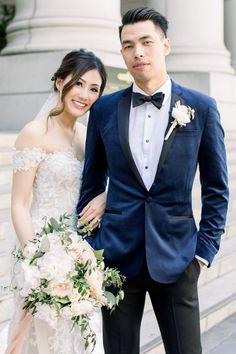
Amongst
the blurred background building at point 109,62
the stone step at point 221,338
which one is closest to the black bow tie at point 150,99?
the blurred background building at point 109,62

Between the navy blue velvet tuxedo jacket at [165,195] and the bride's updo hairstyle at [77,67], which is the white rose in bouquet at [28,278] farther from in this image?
the bride's updo hairstyle at [77,67]

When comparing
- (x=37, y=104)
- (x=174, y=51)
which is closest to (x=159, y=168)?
(x=37, y=104)

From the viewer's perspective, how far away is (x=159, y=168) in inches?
96.2

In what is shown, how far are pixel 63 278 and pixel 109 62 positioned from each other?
6.03m

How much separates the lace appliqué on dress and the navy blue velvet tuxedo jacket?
0.48 m

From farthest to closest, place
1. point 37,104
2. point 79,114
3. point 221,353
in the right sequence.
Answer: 1. point 37,104
2. point 221,353
3. point 79,114

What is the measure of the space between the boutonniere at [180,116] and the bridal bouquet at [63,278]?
60cm

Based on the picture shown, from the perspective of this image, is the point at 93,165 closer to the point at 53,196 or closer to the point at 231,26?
the point at 53,196

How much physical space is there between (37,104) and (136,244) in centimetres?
568

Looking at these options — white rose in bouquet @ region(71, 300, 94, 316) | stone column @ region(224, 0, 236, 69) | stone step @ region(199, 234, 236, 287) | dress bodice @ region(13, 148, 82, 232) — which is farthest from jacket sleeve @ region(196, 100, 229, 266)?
stone column @ region(224, 0, 236, 69)

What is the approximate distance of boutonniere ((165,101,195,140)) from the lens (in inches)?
95.9

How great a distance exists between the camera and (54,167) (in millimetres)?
3086

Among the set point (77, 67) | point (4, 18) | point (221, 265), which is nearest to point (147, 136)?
point (77, 67)

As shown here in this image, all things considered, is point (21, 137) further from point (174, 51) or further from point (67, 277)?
point (174, 51)
